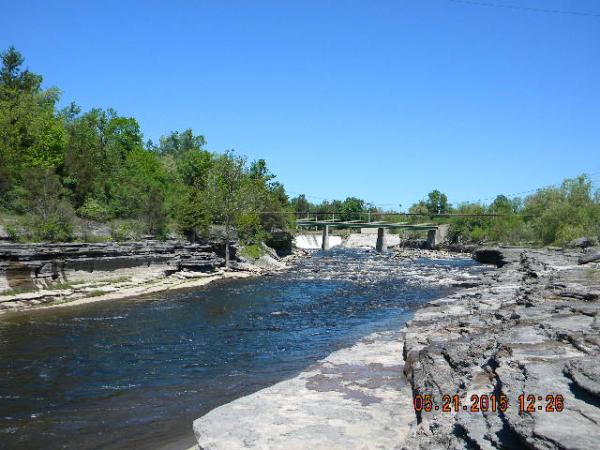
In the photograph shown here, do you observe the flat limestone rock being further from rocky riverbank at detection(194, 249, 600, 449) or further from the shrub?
the shrub

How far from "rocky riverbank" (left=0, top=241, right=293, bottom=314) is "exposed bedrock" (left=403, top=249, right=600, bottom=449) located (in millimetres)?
19874

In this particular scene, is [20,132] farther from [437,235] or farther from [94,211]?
[437,235]

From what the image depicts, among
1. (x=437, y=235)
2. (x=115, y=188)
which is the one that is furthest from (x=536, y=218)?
(x=115, y=188)

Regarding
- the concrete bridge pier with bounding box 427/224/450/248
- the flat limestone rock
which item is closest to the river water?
the flat limestone rock

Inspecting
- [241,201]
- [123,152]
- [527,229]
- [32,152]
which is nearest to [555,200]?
[527,229]

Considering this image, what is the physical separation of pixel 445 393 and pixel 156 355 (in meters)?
10.2

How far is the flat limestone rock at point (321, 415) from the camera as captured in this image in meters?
7.73

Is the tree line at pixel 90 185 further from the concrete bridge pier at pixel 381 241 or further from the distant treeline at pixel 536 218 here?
the concrete bridge pier at pixel 381 241

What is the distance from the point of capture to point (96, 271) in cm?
3114

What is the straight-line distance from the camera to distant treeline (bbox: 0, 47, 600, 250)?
33.1 metres

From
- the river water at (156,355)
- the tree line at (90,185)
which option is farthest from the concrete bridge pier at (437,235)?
the river water at (156,355)

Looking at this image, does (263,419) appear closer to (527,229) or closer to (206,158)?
(206,158)

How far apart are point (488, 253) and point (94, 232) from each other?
166 feet

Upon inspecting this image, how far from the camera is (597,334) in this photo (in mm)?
9805
